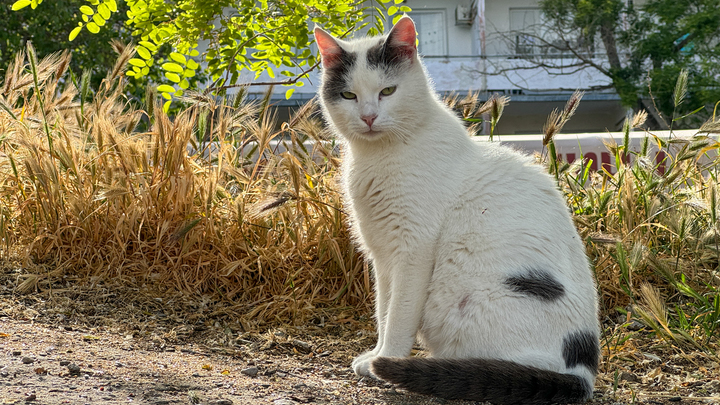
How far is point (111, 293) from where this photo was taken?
3.09 m

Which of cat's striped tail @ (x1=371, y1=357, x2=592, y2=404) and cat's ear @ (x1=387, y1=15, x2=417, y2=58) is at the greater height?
cat's ear @ (x1=387, y1=15, x2=417, y2=58)

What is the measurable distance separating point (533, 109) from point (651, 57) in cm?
440

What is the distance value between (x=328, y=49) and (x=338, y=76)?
0.14 meters

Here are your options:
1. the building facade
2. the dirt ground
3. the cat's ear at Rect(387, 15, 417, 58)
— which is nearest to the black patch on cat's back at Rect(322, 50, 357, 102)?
the cat's ear at Rect(387, 15, 417, 58)

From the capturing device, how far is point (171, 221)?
3.31m

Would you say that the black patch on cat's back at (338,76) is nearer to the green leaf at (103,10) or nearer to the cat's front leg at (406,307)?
the cat's front leg at (406,307)

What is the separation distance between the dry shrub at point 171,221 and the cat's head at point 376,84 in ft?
2.28

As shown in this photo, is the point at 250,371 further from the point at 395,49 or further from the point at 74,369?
the point at 395,49

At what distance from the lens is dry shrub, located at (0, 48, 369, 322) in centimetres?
323

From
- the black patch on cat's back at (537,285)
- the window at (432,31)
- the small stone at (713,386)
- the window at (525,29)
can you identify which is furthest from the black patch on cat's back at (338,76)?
the window at (432,31)

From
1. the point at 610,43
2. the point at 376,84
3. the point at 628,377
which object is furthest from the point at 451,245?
the point at 610,43

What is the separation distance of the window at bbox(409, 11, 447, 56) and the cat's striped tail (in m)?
16.1

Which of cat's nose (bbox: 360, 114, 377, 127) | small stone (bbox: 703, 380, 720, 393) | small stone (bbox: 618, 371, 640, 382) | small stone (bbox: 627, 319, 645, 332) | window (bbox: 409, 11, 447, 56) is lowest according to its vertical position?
small stone (bbox: 627, 319, 645, 332)

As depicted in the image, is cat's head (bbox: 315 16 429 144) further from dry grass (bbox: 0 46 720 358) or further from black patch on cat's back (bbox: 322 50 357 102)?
dry grass (bbox: 0 46 720 358)
